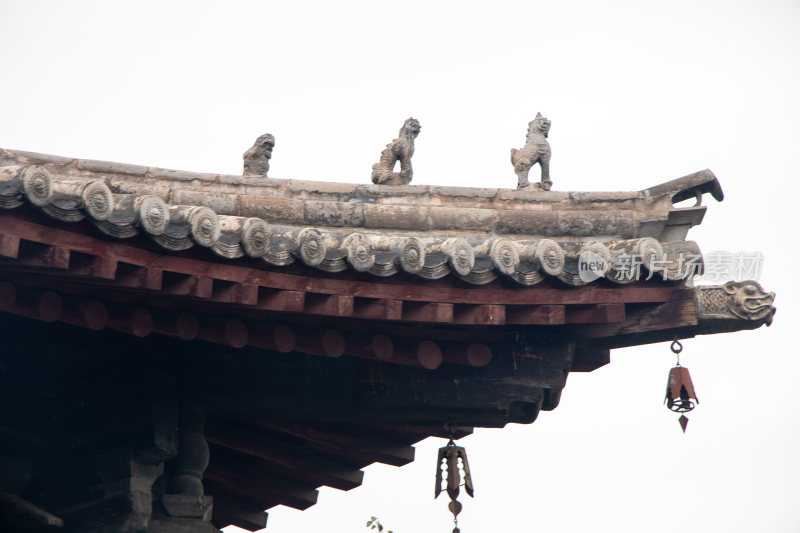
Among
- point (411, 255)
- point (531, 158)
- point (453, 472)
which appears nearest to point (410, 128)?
point (531, 158)

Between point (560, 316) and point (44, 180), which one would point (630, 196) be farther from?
point (44, 180)

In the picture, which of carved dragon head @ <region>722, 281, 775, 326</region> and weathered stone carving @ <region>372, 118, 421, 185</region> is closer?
carved dragon head @ <region>722, 281, 775, 326</region>

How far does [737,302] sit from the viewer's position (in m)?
9.48

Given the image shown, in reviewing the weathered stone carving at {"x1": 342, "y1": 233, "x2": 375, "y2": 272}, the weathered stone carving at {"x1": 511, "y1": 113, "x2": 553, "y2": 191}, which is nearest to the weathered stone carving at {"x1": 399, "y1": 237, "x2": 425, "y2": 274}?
the weathered stone carving at {"x1": 342, "y1": 233, "x2": 375, "y2": 272}

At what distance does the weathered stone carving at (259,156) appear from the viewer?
32.7ft

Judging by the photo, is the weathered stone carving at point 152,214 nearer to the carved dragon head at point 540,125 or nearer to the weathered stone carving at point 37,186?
the weathered stone carving at point 37,186

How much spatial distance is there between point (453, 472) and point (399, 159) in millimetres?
2421

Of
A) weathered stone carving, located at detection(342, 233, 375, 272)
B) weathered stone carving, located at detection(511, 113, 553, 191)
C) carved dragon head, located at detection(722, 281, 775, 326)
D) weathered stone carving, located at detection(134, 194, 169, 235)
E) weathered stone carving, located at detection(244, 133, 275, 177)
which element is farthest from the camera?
weathered stone carving, located at detection(511, 113, 553, 191)

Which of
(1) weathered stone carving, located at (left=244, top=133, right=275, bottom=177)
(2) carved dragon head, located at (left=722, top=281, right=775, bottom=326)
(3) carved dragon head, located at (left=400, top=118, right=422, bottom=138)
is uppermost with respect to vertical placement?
(3) carved dragon head, located at (left=400, top=118, right=422, bottom=138)

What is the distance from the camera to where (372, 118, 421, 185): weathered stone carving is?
10070mm

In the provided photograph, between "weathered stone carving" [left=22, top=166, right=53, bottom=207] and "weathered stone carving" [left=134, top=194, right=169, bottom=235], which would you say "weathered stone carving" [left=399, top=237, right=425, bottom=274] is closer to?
"weathered stone carving" [left=134, top=194, right=169, bottom=235]

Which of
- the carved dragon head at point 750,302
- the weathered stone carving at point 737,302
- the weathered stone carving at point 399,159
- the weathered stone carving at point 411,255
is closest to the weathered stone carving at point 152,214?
the weathered stone carving at point 411,255

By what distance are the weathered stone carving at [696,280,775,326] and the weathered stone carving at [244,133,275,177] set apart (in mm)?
3315

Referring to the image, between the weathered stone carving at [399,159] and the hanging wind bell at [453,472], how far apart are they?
75.4 inches
